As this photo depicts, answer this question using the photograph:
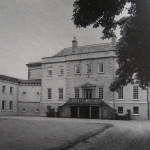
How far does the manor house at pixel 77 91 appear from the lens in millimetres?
31250

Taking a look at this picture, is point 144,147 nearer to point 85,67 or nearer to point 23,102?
point 85,67

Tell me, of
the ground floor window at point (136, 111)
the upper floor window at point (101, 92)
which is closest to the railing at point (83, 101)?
the upper floor window at point (101, 92)

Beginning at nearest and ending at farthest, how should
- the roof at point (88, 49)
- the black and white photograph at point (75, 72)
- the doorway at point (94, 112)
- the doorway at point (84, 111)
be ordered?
the black and white photograph at point (75, 72)
the doorway at point (94, 112)
the doorway at point (84, 111)
the roof at point (88, 49)

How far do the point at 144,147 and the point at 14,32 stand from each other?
7.63 meters

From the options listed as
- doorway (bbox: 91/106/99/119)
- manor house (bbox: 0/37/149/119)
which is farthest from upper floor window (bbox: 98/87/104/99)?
doorway (bbox: 91/106/99/119)

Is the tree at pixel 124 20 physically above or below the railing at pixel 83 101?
above

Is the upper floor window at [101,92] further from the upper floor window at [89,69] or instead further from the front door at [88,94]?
the upper floor window at [89,69]

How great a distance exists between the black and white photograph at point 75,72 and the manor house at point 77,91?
0.13 metres

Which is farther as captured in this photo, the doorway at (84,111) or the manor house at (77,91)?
the doorway at (84,111)

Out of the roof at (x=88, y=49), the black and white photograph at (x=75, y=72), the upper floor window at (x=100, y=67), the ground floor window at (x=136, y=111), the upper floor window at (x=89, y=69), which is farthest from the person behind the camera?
the roof at (x=88, y=49)

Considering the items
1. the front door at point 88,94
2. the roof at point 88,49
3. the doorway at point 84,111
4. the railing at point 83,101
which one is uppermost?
the roof at point 88,49

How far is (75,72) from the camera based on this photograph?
3494 centimetres

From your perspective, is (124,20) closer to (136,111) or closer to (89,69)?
(136,111)

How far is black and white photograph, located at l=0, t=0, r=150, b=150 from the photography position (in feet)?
32.5
